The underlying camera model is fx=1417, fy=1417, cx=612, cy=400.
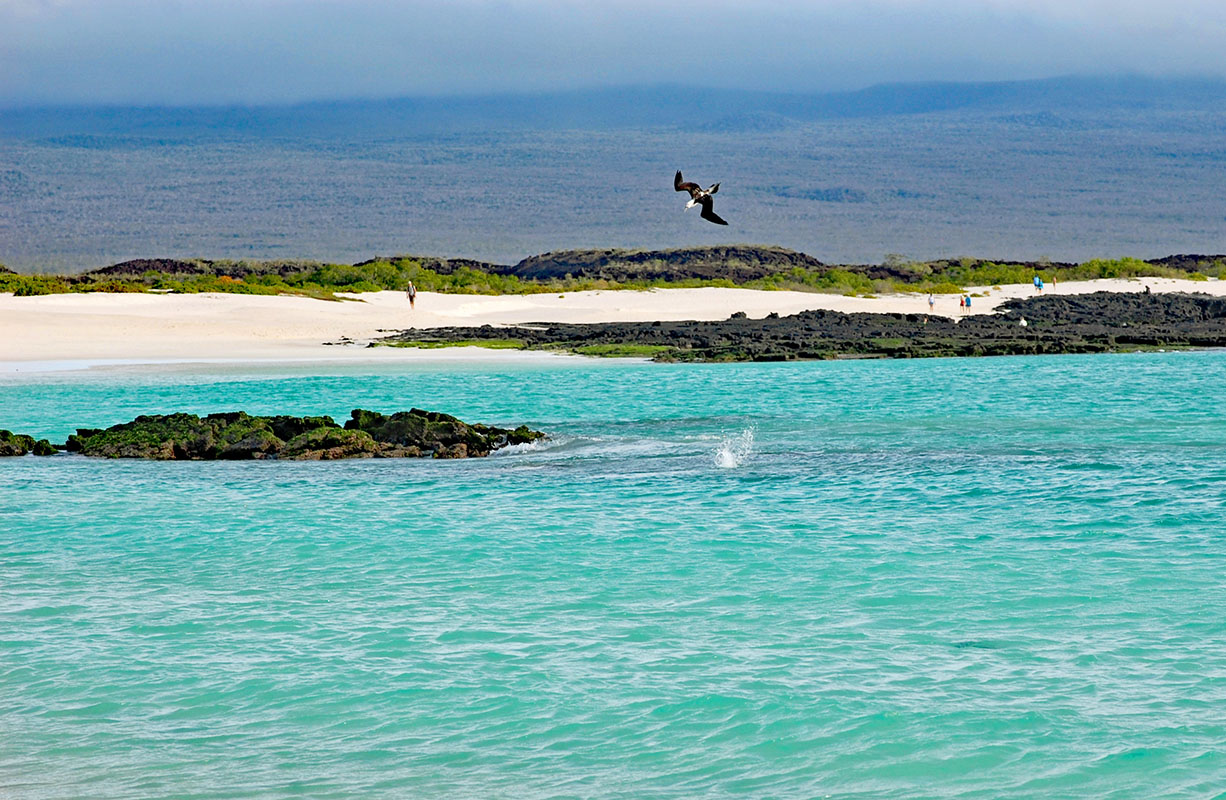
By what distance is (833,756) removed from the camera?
A: 683 centimetres

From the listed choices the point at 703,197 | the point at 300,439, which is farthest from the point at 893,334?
the point at 703,197

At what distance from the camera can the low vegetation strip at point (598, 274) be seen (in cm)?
7438

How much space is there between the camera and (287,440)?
20172 mm

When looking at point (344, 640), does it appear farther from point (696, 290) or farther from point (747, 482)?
point (696, 290)

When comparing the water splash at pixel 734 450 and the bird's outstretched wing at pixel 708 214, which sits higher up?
the bird's outstretched wing at pixel 708 214

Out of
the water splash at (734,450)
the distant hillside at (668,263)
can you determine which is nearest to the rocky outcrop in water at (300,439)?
the water splash at (734,450)

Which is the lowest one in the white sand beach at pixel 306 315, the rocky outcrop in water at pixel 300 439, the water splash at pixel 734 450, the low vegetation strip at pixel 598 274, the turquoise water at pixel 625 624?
the water splash at pixel 734 450

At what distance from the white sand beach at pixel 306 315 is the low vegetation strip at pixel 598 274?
495 cm

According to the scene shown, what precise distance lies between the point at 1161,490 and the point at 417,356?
102 ft

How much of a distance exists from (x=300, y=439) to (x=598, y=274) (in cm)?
10165

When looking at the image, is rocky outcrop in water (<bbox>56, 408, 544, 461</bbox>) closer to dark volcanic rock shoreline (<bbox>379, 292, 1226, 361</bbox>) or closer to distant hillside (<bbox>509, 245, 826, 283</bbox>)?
dark volcanic rock shoreline (<bbox>379, 292, 1226, 361</bbox>)

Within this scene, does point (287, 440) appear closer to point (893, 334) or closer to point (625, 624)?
point (625, 624)

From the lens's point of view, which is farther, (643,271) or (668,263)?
(668,263)

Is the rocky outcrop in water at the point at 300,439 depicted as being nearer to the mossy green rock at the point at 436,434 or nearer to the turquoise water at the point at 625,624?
the mossy green rock at the point at 436,434
